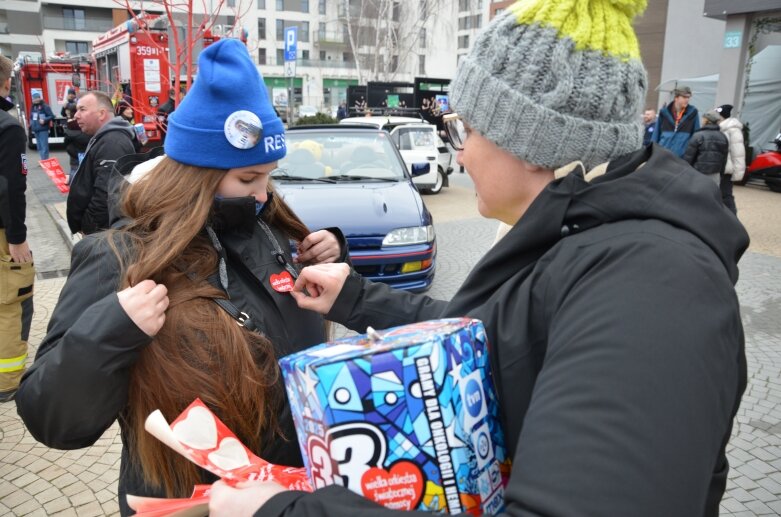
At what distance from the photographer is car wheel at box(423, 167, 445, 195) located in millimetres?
13984

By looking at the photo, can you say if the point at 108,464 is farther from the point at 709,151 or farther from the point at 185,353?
the point at 709,151

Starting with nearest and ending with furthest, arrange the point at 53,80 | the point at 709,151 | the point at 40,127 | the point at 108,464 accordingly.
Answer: the point at 108,464
the point at 709,151
the point at 40,127
the point at 53,80

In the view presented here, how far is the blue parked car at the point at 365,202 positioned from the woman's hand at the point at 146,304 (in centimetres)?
368

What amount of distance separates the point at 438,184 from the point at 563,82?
13.3 m

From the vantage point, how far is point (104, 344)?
1.29m

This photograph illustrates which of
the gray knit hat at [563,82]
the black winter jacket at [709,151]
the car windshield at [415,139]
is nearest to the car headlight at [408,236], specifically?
the gray knit hat at [563,82]

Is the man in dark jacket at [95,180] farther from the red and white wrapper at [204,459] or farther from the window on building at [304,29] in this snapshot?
the window on building at [304,29]

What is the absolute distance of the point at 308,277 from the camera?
1.68m

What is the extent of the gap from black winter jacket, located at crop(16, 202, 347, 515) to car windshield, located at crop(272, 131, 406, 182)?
4773 millimetres

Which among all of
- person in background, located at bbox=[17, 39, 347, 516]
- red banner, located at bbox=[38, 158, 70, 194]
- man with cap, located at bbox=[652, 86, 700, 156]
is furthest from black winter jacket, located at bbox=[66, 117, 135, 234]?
man with cap, located at bbox=[652, 86, 700, 156]

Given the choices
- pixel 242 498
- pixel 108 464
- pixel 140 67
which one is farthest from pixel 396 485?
pixel 140 67

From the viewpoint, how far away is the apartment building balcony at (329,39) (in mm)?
61938

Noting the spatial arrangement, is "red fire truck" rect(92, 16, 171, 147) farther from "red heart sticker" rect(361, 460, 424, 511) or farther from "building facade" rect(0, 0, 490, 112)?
"building facade" rect(0, 0, 490, 112)

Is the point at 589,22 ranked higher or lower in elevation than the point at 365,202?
higher
